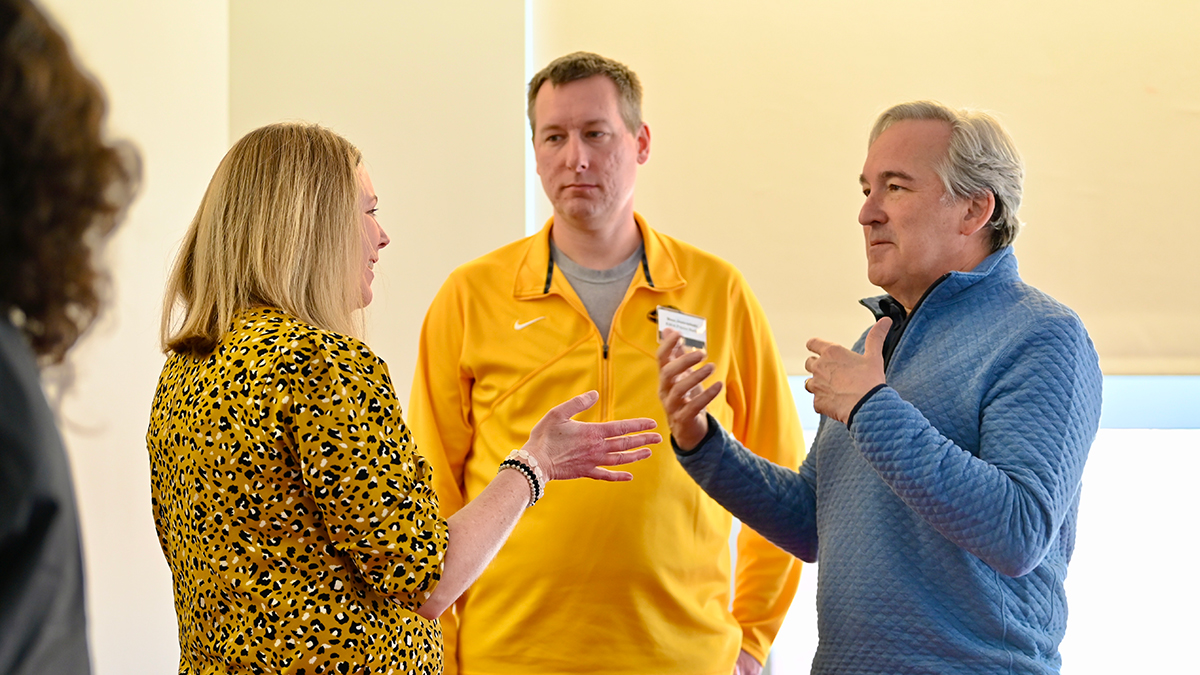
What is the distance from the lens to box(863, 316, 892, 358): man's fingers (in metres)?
1.51

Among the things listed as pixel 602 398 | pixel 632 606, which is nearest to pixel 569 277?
pixel 602 398

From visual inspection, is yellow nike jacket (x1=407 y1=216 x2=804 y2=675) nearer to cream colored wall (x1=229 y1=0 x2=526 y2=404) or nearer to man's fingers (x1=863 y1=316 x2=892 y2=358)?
man's fingers (x1=863 y1=316 x2=892 y2=358)

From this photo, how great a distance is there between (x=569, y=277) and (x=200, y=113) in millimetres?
1453

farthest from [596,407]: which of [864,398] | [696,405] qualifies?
[864,398]

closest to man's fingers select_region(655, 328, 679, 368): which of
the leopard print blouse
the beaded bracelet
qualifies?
the beaded bracelet

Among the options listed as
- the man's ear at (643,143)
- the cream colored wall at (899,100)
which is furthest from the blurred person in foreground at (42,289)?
the cream colored wall at (899,100)

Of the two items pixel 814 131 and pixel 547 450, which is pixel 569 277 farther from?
pixel 814 131

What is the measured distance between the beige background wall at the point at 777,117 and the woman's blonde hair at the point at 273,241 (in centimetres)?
161

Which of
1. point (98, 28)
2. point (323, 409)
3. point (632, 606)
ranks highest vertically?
point (98, 28)

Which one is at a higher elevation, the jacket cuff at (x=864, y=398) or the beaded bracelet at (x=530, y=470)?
the jacket cuff at (x=864, y=398)

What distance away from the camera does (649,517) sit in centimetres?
204

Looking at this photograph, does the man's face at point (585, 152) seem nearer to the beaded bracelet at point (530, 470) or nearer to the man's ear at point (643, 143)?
the man's ear at point (643, 143)

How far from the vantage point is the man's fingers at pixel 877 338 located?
4.95 ft

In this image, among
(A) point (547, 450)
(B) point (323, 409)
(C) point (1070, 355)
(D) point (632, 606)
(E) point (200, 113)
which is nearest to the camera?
(B) point (323, 409)
